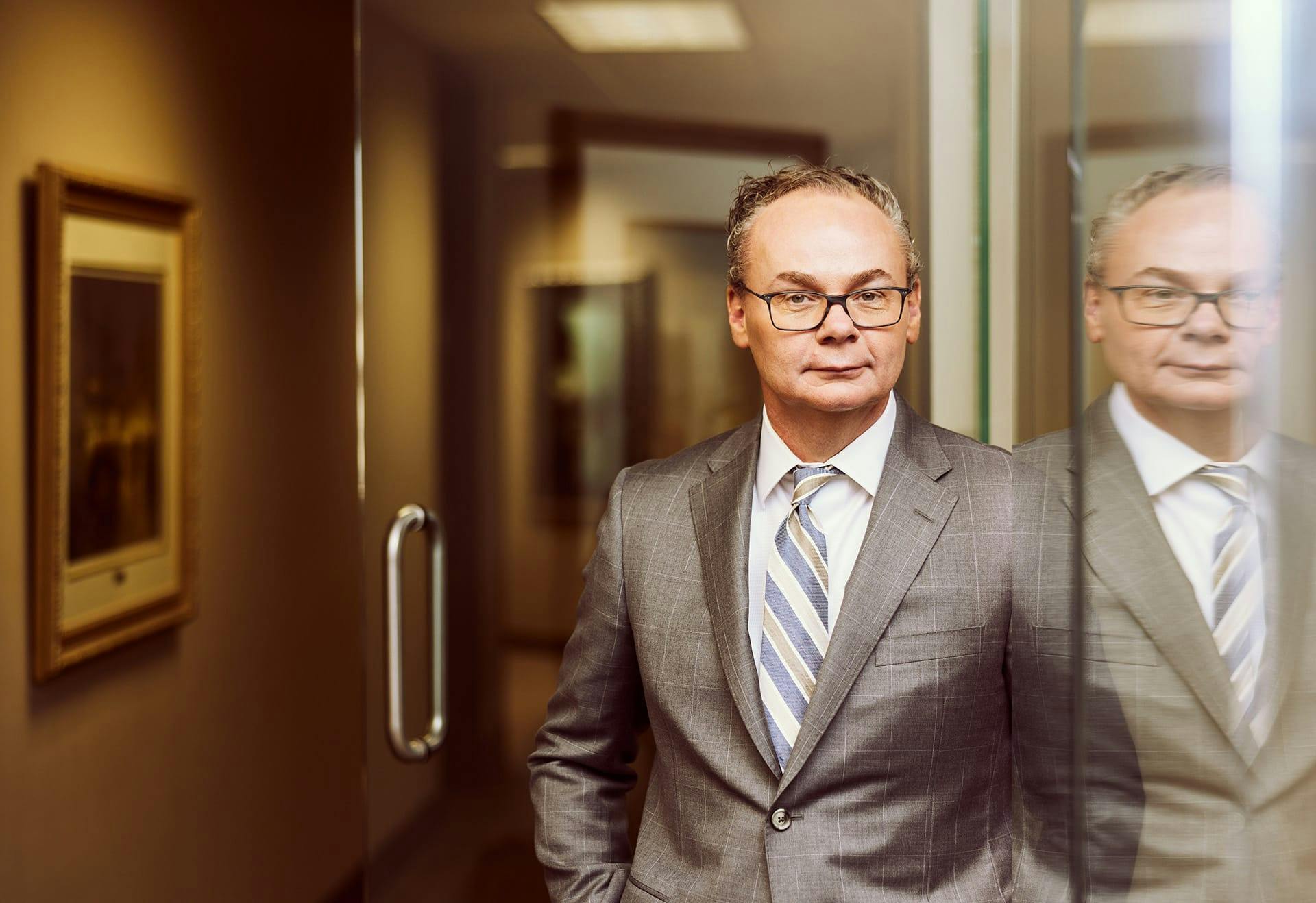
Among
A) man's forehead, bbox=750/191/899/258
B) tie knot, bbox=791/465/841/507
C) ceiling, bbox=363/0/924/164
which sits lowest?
tie knot, bbox=791/465/841/507

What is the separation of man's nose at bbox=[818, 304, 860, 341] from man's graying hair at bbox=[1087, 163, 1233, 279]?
0.30 meters

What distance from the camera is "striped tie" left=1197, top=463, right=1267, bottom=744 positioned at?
0.68 metres

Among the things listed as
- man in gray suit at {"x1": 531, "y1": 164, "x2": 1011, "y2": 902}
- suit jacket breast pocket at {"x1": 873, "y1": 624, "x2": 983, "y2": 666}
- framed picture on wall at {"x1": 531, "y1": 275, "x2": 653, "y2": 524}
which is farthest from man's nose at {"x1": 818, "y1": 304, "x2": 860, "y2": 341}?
framed picture on wall at {"x1": 531, "y1": 275, "x2": 653, "y2": 524}

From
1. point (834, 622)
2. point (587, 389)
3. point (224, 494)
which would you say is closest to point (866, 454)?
point (834, 622)

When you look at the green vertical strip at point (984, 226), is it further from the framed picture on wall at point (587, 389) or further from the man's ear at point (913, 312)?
the framed picture on wall at point (587, 389)

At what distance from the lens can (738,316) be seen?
3.70 feet

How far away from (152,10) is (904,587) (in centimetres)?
225

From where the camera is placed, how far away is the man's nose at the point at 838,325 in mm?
1054

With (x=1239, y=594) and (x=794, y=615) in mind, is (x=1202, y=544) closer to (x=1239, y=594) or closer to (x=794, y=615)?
(x=1239, y=594)

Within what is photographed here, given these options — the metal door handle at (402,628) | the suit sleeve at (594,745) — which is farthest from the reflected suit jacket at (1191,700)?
the metal door handle at (402,628)

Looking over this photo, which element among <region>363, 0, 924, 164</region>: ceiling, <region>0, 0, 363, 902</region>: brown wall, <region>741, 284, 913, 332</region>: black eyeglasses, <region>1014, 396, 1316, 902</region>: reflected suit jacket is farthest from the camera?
<region>0, 0, 363, 902</region>: brown wall

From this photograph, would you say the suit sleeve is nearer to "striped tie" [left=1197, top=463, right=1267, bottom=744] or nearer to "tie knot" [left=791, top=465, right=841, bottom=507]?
"tie knot" [left=791, top=465, right=841, bottom=507]

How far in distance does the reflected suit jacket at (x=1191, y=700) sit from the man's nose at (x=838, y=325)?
0.31m

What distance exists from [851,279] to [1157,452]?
397 millimetres
